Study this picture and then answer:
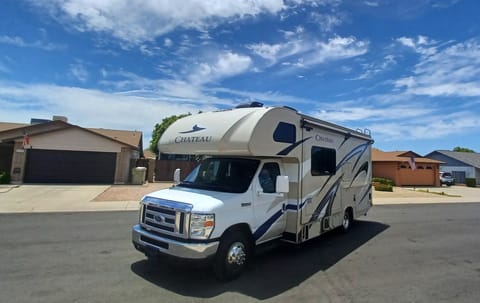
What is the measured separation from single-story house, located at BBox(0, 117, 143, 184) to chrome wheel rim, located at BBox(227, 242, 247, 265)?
19520 mm

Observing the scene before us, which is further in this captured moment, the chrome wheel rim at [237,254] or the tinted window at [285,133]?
the tinted window at [285,133]

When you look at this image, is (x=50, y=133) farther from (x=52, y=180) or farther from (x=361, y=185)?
(x=361, y=185)

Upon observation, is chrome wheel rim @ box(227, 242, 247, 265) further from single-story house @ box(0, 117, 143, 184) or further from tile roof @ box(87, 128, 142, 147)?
tile roof @ box(87, 128, 142, 147)

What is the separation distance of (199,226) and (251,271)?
1.60m

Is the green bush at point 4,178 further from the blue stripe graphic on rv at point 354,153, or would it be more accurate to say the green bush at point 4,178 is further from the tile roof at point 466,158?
the tile roof at point 466,158

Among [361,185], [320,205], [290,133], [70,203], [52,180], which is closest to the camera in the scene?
[290,133]

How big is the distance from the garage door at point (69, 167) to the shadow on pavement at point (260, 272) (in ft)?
60.6

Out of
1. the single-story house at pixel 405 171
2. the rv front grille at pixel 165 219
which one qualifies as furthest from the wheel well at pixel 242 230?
the single-story house at pixel 405 171

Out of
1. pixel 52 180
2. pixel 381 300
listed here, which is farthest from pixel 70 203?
pixel 381 300

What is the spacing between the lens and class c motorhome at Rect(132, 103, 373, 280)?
Answer: 4.74 meters

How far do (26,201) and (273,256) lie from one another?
40.5 ft

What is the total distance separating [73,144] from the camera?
2156cm

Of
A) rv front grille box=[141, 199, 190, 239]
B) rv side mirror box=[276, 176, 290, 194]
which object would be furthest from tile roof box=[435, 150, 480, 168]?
rv front grille box=[141, 199, 190, 239]

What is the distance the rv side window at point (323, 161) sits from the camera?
23.1ft
